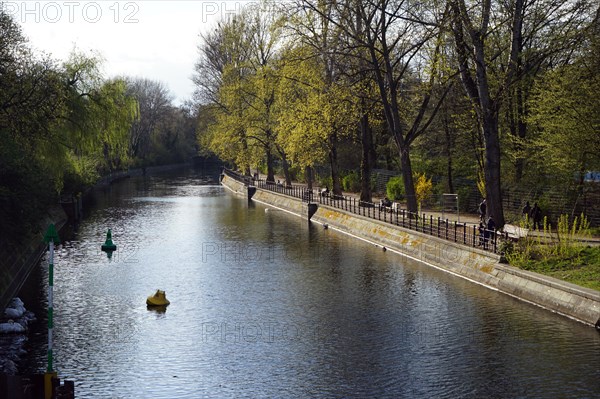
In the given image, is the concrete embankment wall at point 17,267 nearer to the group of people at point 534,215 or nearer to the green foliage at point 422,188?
the group of people at point 534,215

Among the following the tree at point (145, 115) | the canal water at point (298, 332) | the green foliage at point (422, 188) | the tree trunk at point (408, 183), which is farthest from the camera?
the tree at point (145, 115)

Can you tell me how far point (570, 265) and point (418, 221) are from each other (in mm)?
13499

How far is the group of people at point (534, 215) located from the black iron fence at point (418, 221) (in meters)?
2.63

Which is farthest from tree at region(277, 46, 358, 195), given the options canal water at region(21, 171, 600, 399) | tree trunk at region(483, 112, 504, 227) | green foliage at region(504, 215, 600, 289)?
green foliage at region(504, 215, 600, 289)

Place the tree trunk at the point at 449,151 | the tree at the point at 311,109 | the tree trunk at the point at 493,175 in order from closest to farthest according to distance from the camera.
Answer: the tree trunk at the point at 493,175 < the tree at the point at 311,109 < the tree trunk at the point at 449,151

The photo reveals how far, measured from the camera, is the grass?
24983 mm

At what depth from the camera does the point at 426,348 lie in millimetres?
20797

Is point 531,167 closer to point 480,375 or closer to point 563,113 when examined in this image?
Answer: point 563,113

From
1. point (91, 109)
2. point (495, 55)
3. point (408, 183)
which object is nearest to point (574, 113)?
point (495, 55)

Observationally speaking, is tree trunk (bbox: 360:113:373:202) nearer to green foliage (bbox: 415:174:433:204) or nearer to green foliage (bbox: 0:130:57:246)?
green foliage (bbox: 415:174:433:204)

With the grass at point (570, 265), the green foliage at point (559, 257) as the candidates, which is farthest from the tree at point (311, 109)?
the grass at point (570, 265)

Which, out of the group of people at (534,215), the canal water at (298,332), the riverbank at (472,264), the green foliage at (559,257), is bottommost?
the canal water at (298,332)

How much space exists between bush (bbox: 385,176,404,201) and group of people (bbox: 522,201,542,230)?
16.7 meters

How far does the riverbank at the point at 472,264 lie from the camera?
76.7 ft
